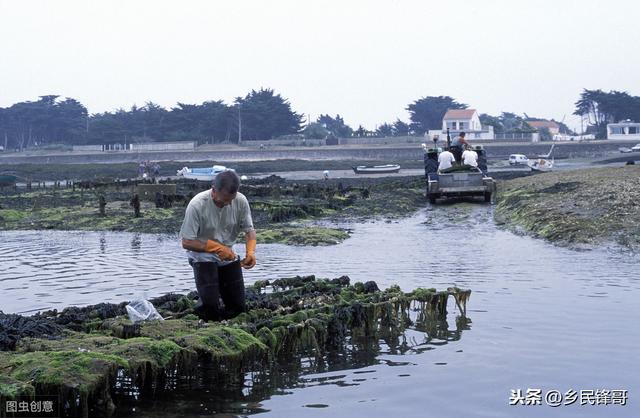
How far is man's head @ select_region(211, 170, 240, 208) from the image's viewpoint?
9.37 m

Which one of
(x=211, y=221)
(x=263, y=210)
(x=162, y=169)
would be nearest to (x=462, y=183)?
(x=263, y=210)

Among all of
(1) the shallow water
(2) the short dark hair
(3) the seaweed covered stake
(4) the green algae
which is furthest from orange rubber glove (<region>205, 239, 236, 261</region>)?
(4) the green algae

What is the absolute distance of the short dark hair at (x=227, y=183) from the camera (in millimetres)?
9367

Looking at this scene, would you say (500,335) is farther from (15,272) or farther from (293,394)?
(15,272)

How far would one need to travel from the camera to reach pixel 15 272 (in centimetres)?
1761

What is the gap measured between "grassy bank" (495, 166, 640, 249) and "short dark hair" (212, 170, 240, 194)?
434 inches

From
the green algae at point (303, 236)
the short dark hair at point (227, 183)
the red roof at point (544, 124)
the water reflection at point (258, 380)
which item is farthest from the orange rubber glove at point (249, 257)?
the red roof at point (544, 124)

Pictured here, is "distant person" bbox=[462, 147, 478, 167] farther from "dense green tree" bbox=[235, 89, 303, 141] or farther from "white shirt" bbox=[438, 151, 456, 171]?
"dense green tree" bbox=[235, 89, 303, 141]

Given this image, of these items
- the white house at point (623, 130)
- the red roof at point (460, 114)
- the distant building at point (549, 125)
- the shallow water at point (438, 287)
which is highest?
the red roof at point (460, 114)

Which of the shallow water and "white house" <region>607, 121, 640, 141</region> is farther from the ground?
"white house" <region>607, 121, 640, 141</region>

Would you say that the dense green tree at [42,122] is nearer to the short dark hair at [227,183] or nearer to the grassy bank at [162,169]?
the grassy bank at [162,169]

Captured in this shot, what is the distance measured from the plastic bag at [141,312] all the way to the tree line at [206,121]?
108527 millimetres

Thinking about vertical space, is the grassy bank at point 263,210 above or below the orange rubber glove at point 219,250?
below

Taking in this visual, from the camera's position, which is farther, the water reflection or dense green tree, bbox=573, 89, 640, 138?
dense green tree, bbox=573, 89, 640, 138
